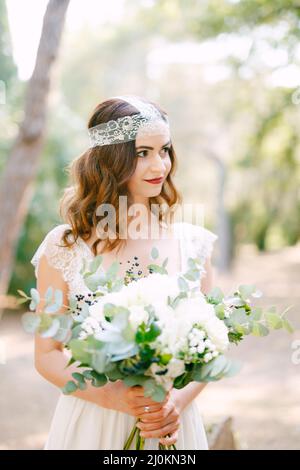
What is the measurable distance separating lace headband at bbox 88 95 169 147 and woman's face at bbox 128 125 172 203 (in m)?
0.03

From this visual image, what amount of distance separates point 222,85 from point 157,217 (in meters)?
16.3

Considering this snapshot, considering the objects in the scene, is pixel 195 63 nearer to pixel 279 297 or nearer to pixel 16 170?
pixel 279 297

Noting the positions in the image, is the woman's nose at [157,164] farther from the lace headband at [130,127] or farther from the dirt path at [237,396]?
the dirt path at [237,396]

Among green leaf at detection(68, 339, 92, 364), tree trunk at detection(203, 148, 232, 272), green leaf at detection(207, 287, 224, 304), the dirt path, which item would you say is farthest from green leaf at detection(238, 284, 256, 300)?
tree trunk at detection(203, 148, 232, 272)

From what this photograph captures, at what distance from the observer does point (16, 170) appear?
18.6 ft

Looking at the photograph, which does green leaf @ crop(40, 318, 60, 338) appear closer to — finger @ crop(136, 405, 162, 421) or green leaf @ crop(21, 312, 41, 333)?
green leaf @ crop(21, 312, 41, 333)

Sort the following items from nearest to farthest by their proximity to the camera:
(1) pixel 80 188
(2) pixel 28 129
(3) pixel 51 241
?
1. (3) pixel 51 241
2. (1) pixel 80 188
3. (2) pixel 28 129

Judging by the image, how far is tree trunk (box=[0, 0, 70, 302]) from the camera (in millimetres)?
5266

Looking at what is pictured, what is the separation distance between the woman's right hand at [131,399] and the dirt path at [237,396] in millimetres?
2397

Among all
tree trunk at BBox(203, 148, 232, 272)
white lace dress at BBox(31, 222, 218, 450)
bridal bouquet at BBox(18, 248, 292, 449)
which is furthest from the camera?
tree trunk at BBox(203, 148, 232, 272)

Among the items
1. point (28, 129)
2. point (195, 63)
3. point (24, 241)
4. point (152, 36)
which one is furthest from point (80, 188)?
point (195, 63)

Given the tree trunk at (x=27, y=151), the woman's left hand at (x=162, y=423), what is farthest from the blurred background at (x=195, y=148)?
the woman's left hand at (x=162, y=423)

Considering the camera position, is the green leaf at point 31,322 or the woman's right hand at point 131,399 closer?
the green leaf at point 31,322

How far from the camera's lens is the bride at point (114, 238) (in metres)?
2.17
